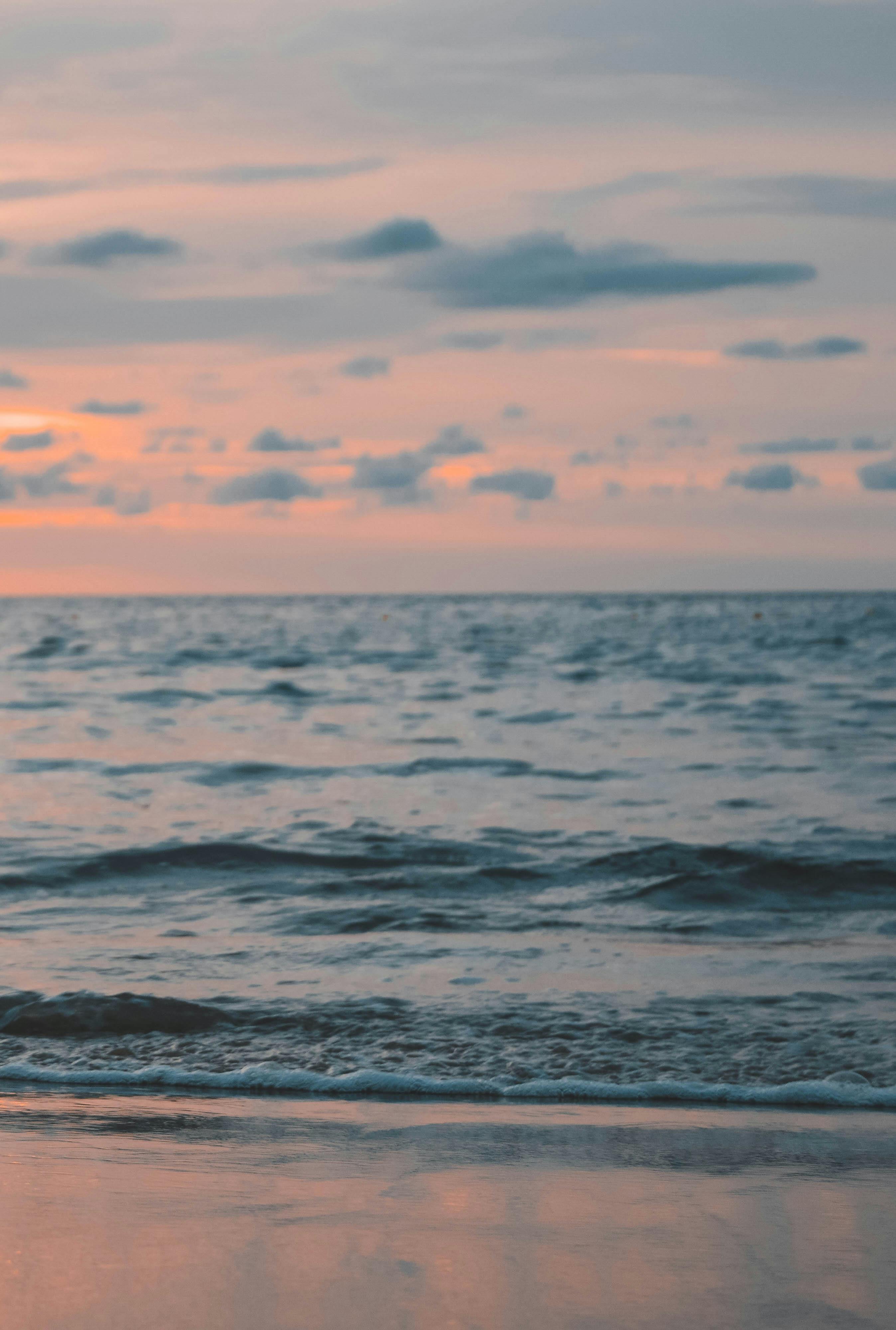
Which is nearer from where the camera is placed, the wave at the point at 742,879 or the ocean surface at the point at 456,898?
the ocean surface at the point at 456,898

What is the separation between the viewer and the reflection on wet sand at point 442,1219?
3160 millimetres

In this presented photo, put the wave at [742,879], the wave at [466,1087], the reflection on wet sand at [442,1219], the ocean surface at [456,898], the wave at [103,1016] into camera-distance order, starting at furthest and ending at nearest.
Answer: the wave at [742,879] → the wave at [103,1016] → the ocean surface at [456,898] → the wave at [466,1087] → the reflection on wet sand at [442,1219]

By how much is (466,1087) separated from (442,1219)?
156 cm

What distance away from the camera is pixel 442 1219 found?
3.74 metres

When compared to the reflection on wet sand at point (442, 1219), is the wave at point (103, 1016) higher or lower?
lower

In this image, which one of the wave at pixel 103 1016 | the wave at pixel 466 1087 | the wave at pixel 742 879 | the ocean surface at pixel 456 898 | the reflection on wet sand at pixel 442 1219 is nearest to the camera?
the reflection on wet sand at pixel 442 1219

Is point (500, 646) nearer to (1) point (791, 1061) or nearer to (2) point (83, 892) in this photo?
Answer: (2) point (83, 892)

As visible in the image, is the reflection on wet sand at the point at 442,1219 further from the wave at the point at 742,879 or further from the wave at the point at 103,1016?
the wave at the point at 742,879

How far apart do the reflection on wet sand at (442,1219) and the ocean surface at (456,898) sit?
601 mm

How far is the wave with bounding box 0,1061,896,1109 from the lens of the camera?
204 inches

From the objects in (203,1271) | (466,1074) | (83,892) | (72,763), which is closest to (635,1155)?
(466,1074)

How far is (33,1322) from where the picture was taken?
3.06 meters

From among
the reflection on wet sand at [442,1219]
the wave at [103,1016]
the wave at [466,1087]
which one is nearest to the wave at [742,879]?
the wave at [103,1016]

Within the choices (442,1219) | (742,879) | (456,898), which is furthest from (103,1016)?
(742,879)
